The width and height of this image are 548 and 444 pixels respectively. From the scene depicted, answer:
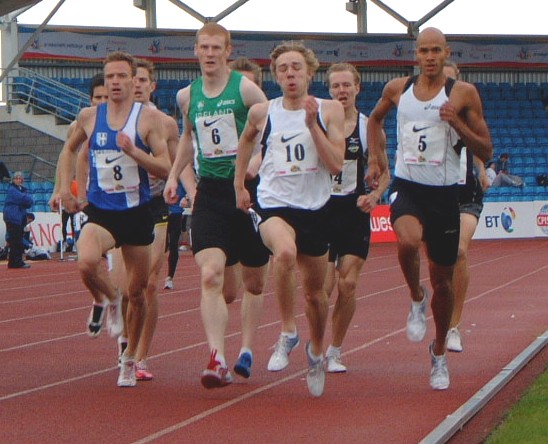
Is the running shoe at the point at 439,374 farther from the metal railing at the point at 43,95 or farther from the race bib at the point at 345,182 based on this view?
the metal railing at the point at 43,95

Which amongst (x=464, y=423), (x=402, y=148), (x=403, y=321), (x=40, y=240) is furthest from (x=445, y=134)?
(x=40, y=240)

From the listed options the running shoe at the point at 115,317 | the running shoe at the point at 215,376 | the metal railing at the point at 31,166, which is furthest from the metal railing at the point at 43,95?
the running shoe at the point at 215,376

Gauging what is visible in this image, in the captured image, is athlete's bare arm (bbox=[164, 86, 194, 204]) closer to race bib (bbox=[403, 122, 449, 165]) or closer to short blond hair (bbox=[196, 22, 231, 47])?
short blond hair (bbox=[196, 22, 231, 47])

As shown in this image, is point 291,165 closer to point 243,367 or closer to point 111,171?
point 111,171

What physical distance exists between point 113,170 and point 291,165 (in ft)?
4.20

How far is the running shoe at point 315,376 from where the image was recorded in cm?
806

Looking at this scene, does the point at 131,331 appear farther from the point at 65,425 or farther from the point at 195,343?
the point at 195,343

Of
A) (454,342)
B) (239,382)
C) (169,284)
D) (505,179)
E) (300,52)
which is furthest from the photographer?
(505,179)

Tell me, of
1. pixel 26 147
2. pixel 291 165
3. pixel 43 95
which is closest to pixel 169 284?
pixel 291 165

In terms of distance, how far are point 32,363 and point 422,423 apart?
13.7 ft

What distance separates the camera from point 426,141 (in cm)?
836

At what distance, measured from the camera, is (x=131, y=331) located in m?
8.97

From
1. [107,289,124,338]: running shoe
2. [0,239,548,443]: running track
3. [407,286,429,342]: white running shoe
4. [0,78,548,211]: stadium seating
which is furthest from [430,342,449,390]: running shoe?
[0,78,548,211]: stadium seating

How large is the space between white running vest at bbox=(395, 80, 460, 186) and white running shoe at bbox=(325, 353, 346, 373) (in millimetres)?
1657
